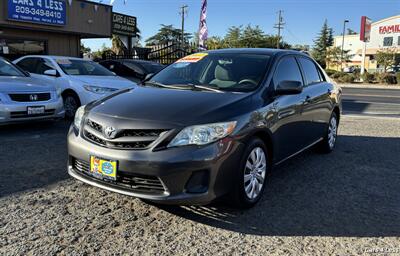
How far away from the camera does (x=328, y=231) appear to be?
11.2ft

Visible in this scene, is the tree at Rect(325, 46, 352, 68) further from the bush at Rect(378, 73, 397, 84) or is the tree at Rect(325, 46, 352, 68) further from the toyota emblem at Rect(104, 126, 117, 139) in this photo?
the toyota emblem at Rect(104, 126, 117, 139)

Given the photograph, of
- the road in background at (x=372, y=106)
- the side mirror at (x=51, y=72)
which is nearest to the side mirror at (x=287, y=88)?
the side mirror at (x=51, y=72)

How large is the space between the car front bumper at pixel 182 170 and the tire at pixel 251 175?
0.49ft

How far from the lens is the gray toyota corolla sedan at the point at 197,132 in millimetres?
3229

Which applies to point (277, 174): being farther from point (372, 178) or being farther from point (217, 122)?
point (217, 122)

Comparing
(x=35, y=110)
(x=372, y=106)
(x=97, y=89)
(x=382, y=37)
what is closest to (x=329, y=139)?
(x=97, y=89)

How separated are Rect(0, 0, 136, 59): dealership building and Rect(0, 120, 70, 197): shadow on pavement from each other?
7450mm

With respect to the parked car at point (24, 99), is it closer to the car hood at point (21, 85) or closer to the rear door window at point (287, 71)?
the car hood at point (21, 85)

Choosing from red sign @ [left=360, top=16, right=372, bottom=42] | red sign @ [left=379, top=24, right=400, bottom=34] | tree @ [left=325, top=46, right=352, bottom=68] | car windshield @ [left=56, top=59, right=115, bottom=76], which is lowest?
car windshield @ [left=56, top=59, right=115, bottom=76]

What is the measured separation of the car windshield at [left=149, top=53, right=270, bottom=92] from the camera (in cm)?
430

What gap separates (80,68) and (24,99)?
2605 mm

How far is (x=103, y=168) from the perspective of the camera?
341 cm

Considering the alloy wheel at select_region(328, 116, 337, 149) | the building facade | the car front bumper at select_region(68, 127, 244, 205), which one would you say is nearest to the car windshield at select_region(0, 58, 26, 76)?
the car front bumper at select_region(68, 127, 244, 205)

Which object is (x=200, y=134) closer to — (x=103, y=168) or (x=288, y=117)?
(x=103, y=168)
